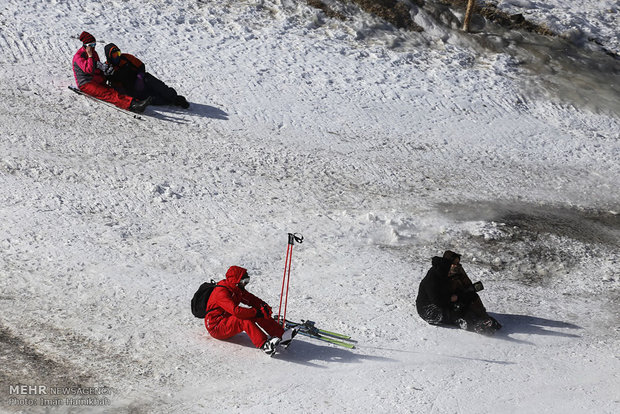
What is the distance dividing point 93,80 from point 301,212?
5.47 m

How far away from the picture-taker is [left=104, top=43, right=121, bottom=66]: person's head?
13844 millimetres

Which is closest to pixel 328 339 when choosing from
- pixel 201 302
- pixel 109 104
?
pixel 201 302

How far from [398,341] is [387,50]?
10452 millimetres

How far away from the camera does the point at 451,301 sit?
9047 mm

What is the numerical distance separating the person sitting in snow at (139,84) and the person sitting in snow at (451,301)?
7.23m

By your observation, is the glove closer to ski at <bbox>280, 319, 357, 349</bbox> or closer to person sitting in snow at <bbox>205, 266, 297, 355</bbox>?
person sitting in snow at <bbox>205, 266, 297, 355</bbox>

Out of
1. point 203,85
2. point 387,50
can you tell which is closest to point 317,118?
point 203,85

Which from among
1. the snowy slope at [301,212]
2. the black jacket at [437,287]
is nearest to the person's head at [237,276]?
the snowy slope at [301,212]

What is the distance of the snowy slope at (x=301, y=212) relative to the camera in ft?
25.9

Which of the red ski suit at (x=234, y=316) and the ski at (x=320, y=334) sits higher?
the red ski suit at (x=234, y=316)

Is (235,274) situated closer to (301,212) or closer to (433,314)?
(433,314)

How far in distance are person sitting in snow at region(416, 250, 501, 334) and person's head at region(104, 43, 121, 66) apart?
8.12 m

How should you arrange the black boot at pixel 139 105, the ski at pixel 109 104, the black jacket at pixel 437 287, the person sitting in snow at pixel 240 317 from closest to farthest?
1. the person sitting in snow at pixel 240 317
2. the black jacket at pixel 437 287
3. the black boot at pixel 139 105
4. the ski at pixel 109 104

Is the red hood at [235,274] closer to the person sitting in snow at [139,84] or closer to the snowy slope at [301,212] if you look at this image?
the snowy slope at [301,212]
